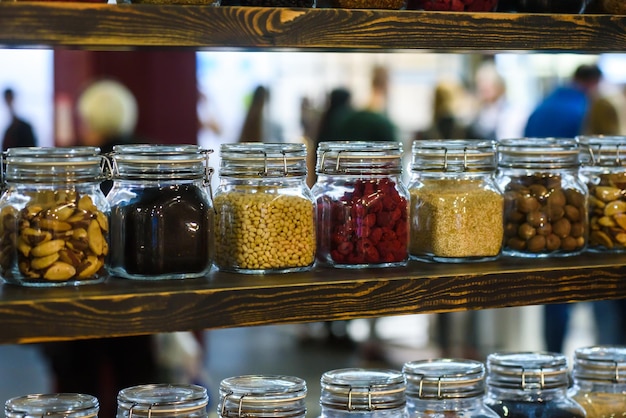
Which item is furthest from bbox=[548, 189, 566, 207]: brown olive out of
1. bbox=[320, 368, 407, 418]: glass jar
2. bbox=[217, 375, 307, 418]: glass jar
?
bbox=[217, 375, 307, 418]: glass jar

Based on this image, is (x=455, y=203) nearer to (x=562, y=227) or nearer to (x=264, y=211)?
(x=562, y=227)

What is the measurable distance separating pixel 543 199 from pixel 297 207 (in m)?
0.42

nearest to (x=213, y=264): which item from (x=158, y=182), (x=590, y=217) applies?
(x=158, y=182)

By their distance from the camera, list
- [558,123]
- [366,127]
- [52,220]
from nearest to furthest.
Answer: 1. [52,220]
2. [558,123]
3. [366,127]

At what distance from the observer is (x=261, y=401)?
144 cm

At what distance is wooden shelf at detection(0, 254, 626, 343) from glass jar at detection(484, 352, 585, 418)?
216mm

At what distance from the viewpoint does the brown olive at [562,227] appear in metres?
1.58

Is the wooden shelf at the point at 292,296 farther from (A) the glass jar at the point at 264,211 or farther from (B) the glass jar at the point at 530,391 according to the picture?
(B) the glass jar at the point at 530,391

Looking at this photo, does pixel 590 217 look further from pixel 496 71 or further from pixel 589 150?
pixel 496 71

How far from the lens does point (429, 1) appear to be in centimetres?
144

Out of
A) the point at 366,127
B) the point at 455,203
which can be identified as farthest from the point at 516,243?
the point at 366,127

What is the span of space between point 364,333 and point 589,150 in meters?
3.52

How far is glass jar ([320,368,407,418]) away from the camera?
147 cm

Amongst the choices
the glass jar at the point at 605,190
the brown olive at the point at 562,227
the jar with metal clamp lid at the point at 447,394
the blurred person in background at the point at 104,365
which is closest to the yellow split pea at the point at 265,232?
the jar with metal clamp lid at the point at 447,394
